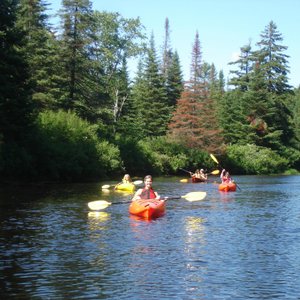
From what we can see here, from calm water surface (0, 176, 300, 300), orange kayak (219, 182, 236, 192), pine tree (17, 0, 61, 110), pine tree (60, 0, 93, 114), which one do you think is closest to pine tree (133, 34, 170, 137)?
pine tree (60, 0, 93, 114)

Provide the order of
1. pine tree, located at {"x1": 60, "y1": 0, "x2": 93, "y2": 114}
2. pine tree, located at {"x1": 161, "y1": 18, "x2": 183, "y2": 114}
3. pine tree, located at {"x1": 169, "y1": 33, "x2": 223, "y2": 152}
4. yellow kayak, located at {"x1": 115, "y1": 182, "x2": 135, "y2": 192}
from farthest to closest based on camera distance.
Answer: pine tree, located at {"x1": 161, "y1": 18, "x2": 183, "y2": 114}
pine tree, located at {"x1": 169, "y1": 33, "x2": 223, "y2": 152}
pine tree, located at {"x1": 60, "y1": 0, "x2": 93, "y2": 114}
yellow kayak, located at {"x1": 115, "y1": 182, "x2": 135, "y2": 192}

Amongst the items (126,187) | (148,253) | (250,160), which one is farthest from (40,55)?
(148,253)

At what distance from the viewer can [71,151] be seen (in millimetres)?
37594

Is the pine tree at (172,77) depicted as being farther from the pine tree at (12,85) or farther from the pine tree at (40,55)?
the pine tree at (12,85)

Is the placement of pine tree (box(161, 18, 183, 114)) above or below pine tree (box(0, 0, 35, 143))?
above

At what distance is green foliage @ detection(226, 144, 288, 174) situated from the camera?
62.0 metres

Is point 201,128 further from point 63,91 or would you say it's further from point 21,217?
point 21,217

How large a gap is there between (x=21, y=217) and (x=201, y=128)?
44883 mm

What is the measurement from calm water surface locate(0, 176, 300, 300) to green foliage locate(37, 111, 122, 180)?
13.5 metres

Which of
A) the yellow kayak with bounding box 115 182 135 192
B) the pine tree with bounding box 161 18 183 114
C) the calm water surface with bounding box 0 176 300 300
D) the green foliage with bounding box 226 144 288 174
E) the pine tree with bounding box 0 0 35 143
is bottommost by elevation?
the calm water surface with bounding box 0 176 300 300

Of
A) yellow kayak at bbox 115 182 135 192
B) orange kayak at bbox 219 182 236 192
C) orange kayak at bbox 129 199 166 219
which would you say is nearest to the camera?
orange kayak at bbox 129 199 166 219

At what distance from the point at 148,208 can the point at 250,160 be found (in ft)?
149

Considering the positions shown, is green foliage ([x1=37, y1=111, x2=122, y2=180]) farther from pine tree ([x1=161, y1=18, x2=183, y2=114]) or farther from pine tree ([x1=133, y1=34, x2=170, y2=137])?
pine tree ([x1=161, y1=18, x2=183, y2=114])

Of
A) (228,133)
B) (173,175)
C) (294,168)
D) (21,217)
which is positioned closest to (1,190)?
(21,217)
